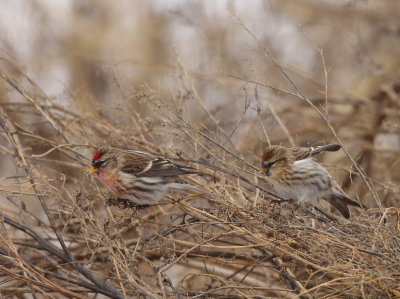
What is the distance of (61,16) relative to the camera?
7805mm

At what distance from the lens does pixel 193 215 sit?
302cm

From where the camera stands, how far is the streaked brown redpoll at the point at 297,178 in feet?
11.2

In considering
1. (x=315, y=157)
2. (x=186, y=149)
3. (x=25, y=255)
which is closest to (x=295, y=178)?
(x=315, y=157)

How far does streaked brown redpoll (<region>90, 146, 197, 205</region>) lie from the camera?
337cm

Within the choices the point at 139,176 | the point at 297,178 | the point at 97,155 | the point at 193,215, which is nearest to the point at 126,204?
the point at 139,176

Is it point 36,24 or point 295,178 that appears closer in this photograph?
point 295,178

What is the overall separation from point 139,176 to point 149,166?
78 millimetres

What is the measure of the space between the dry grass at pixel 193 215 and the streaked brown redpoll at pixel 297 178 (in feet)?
0.32

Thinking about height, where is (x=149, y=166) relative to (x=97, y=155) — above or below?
below

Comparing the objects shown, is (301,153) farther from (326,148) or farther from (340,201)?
(340,201)

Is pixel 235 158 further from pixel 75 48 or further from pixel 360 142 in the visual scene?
pixel 75 48

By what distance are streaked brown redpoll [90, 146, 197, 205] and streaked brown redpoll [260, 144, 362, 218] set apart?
49 centimetres

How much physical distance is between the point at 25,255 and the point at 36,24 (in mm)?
4811

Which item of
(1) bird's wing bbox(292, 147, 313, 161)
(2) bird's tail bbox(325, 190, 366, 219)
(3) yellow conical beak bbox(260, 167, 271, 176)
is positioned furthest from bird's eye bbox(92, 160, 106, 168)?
(2) bird's tail bbox(325, 190, 366, 219)
